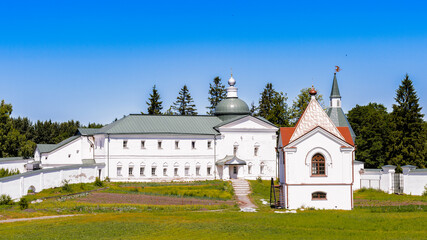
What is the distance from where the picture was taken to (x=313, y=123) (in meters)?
38.7

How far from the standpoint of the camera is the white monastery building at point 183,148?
5944 centimetres

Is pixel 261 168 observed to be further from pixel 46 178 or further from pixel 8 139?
pixel 8 139

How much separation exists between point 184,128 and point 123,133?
23.7 ft

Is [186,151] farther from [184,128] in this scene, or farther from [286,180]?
[286,180]

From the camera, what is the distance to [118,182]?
186 ft

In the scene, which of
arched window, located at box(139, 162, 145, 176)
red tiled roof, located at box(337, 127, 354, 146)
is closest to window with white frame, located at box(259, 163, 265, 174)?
arched window, located at box(139, 162, 145, 176)

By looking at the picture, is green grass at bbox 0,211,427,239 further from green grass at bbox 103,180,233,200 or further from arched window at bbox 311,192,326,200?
green grass at bbox 103,180,233,200

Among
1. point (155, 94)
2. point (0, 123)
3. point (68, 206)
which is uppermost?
point (155, 94)

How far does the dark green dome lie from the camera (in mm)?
66375

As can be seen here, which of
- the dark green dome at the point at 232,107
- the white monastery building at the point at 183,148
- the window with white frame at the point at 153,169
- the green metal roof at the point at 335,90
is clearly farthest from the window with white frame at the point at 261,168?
the window with white frame at the point at 153,169

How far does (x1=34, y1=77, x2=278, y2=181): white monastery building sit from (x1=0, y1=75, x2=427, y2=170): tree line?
13.6 metres

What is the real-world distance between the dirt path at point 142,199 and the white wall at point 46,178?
4.33m

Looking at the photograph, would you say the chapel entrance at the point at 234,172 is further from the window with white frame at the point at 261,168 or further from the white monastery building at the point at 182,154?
the window with white frame at the point at 261,168

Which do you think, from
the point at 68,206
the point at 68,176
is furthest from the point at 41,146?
the point at 68,206
